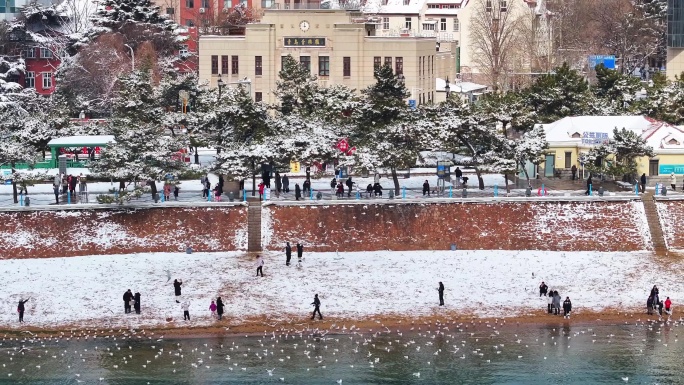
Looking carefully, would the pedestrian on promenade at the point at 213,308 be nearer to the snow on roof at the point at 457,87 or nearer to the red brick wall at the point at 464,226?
the red brick wall at the point at 464,226

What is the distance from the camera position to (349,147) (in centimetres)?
8038

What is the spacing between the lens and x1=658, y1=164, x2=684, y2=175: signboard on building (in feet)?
270

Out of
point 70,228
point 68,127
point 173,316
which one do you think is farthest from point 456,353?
point 68,127

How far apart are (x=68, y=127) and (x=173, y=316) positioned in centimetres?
3188

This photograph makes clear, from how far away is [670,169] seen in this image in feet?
270

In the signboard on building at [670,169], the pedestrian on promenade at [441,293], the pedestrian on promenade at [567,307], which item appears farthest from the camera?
the signboard on building at [670,169]

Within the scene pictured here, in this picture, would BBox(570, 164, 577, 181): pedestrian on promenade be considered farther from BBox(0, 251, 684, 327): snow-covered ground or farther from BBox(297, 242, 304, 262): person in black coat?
BBox(297, 242, 304, 262): person in black coat

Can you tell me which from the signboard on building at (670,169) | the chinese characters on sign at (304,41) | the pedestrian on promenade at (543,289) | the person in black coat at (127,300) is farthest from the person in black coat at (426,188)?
the chinese characters on sign at (304,41)

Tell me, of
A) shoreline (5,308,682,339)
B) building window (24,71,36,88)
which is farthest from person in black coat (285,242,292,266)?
building window (24,71,36,88)

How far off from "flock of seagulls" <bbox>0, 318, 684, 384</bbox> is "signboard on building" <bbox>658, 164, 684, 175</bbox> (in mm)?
19619

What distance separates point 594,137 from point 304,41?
2980 centimetres

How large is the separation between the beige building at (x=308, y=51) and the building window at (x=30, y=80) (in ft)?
107

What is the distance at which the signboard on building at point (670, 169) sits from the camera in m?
82.2

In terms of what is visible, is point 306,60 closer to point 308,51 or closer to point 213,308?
point 308,51
